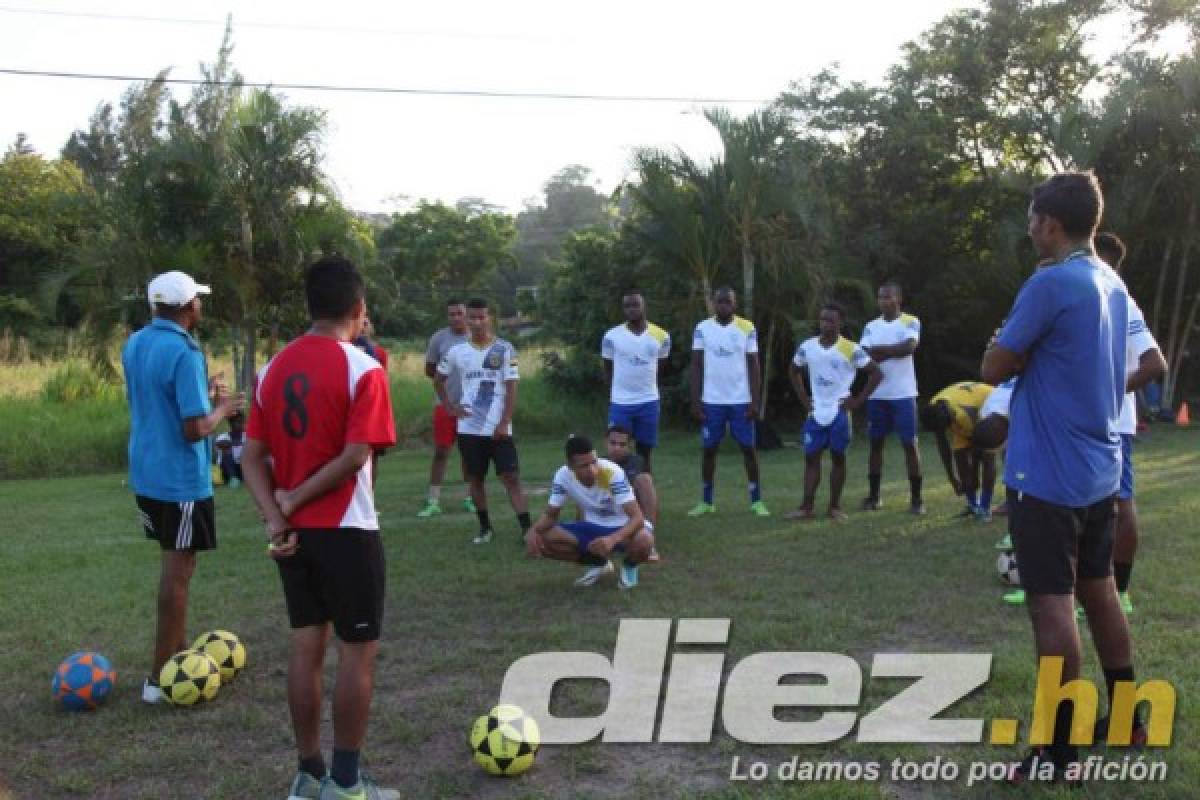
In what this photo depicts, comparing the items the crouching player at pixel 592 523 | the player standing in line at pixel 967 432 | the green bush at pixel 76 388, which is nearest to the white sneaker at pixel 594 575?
the crouching player at pixel 592 523

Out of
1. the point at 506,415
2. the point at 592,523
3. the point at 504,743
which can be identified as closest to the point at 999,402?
the point at 592,523

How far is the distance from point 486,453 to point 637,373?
176 cm

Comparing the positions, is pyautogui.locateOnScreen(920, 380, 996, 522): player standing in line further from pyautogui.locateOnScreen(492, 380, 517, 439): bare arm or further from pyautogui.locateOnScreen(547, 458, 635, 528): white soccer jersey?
pyautogui.locateOnScreen(492, 380, 517, 439): bare arm

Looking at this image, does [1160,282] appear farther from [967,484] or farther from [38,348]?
[38,348]

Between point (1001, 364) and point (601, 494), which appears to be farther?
point (601, 494)

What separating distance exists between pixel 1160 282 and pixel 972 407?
46.2 feet

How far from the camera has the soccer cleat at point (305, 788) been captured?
156 inches

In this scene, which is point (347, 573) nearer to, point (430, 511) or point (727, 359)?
point (727, 359)

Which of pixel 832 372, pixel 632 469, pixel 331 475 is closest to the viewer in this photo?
pixel 331 475

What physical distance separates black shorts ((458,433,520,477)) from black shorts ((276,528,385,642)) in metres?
5.05

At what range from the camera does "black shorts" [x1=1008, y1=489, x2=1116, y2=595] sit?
3881 millimetres

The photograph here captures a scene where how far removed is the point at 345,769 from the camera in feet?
12.8

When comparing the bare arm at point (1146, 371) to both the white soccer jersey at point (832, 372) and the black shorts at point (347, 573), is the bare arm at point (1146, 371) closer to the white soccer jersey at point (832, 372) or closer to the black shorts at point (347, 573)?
the black shorts at point (347, 573)

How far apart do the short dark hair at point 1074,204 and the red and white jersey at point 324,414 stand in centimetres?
259
